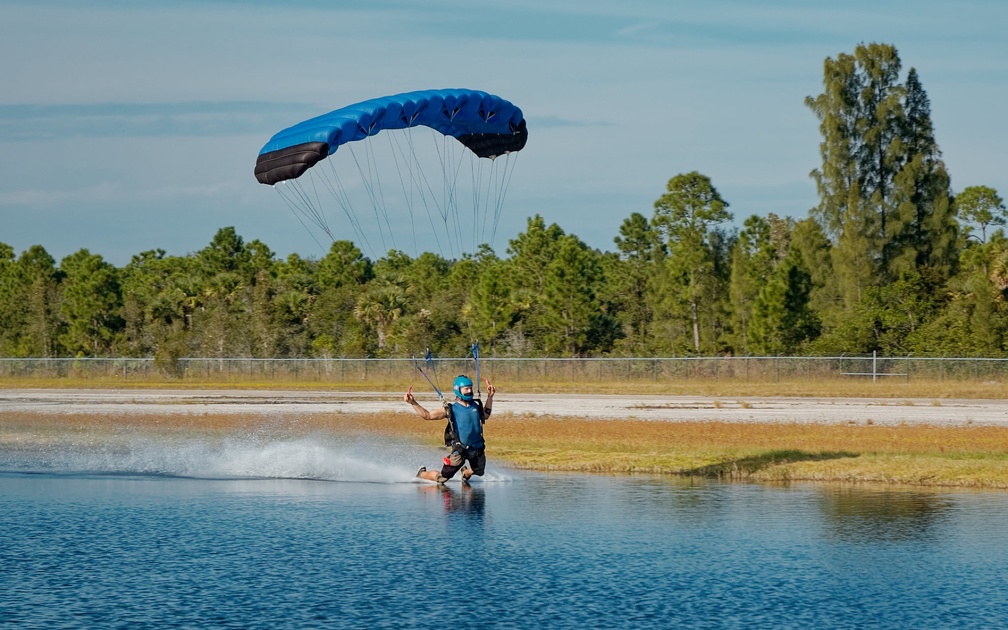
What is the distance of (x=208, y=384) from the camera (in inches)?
2635

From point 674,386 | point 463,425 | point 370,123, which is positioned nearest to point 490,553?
point 463,425

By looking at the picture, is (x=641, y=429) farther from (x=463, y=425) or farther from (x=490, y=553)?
(x=490, y=553)

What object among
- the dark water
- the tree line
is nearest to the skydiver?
the dark water

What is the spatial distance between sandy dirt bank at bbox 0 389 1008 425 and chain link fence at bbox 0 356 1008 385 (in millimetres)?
6733

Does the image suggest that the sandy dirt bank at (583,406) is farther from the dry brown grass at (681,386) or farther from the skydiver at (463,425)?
the skydiver at (463,425)

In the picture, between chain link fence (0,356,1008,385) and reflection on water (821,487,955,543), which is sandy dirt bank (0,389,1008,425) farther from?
reflection on water (821,487,955,543)

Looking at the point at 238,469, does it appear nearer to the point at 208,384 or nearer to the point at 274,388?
the point at 274,388

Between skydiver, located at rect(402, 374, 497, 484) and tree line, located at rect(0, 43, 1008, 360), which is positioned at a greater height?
tree line, located at rect(0, 43, 1008, 360)

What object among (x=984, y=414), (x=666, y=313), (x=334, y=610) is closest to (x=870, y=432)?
(x=984, y=414)

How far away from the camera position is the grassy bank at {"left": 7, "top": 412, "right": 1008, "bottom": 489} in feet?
82.0

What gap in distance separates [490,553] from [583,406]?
29587 mm

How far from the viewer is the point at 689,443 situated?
30.9 m

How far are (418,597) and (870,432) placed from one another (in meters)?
22.2

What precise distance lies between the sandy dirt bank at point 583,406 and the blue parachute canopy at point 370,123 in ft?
51.4
